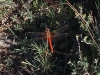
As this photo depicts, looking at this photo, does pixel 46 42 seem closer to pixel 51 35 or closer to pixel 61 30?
pixel 51 35

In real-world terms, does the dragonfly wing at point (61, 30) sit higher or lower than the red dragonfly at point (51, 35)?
higher

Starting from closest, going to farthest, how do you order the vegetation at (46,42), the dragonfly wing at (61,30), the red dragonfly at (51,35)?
1. the vegetation at (46,42)
2. the red dragonfly at (51,35)
3. the dragonfly wing at (61,30)

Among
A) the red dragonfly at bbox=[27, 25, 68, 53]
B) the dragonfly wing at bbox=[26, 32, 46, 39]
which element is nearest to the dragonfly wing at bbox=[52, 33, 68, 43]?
the red dragonfly at bbox=[27, 25, 68, 53]

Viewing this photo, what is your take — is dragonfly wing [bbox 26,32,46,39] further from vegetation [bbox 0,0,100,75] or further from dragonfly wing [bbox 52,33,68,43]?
dragonfly wing [bbox 52,33,68,43]

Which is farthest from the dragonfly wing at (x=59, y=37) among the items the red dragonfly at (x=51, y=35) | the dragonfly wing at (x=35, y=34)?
the dragonfly wing at (x=35, y=34)

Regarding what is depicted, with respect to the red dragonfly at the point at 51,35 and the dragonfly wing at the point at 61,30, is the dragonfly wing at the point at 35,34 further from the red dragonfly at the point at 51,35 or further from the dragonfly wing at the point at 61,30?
the dragonfly wing at the point at 61,30

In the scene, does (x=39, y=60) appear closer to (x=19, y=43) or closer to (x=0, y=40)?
(x=19, y=43)

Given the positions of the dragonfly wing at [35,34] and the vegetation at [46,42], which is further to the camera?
the dragonfly wing at [35,34]

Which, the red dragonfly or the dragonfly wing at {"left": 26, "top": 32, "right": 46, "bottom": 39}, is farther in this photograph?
the dragonfly wing at {"left": 26, "top": 32, "right": 46, "bottom": 39}
